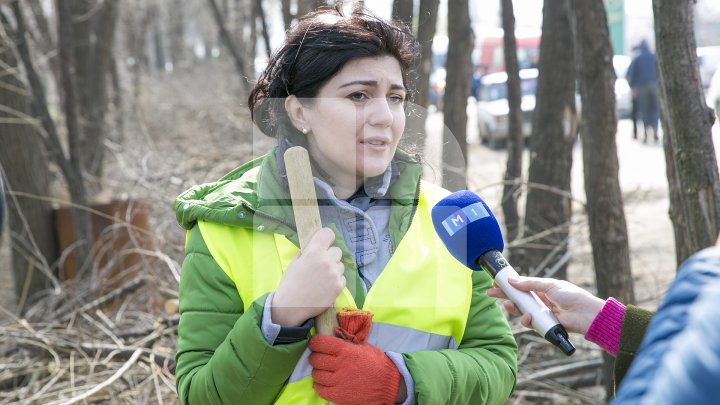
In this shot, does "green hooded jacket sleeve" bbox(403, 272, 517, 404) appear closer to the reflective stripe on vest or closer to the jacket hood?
the reflective stripe on vest

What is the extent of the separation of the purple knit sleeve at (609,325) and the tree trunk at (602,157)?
1.83 meters

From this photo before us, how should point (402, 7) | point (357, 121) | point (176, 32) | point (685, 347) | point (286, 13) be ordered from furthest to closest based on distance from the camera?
point (176, 32) → point (286, 13) → point (402, 7) → point (357, 121) → point (685, 347)

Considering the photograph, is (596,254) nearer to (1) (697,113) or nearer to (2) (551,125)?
(1) (697,113)

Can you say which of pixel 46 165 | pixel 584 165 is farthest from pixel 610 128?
pixel 46 165

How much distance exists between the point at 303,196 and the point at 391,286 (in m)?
0.32

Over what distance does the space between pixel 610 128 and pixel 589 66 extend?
0.30m

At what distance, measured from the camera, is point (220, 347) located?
222 centimetres

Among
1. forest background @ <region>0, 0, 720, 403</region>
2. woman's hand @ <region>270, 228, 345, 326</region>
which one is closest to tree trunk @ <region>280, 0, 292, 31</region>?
forest background @ <region>0, 0, 720, 403</region>

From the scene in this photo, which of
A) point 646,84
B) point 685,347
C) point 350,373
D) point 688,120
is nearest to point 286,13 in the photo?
point 688,120

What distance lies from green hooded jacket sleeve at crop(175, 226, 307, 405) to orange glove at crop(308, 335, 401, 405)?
6 cm

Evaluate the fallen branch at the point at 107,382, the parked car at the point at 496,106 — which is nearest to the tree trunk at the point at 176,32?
the parked car at the point at 496,106

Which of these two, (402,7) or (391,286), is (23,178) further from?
(391,286)

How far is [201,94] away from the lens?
21.6 metres

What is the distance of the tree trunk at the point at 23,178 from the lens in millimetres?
6625
